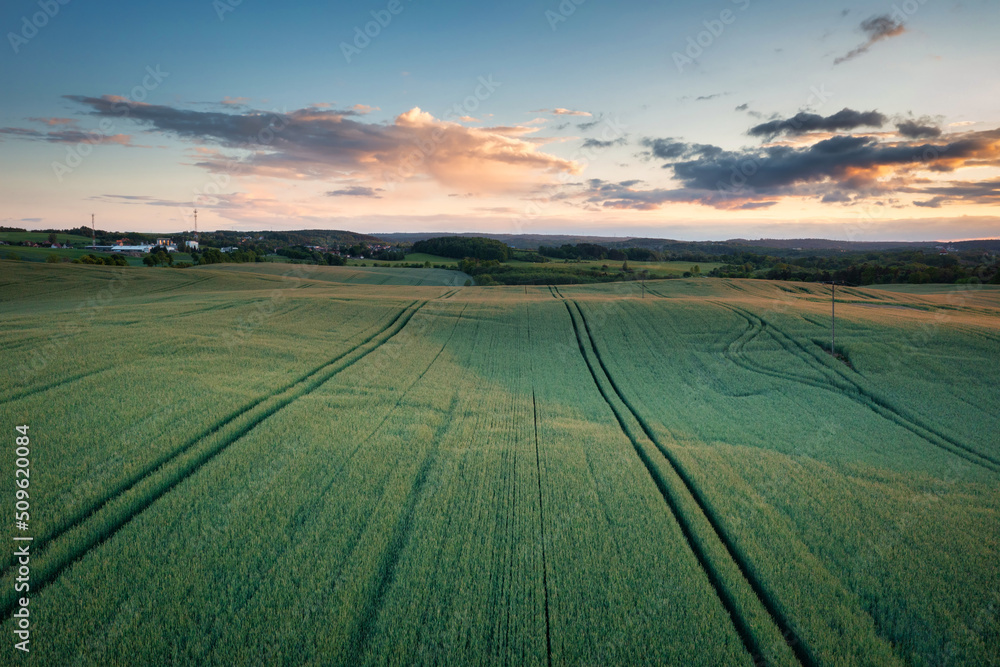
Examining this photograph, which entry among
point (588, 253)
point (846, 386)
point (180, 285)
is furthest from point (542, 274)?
point (846, 386)

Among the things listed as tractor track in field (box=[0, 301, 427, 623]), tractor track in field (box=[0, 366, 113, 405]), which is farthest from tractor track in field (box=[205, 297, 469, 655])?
tractor track in field (box=[0, 366, 113, 405])

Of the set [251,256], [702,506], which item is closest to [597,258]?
[251,256]

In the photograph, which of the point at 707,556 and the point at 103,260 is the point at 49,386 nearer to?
the point at 707,556

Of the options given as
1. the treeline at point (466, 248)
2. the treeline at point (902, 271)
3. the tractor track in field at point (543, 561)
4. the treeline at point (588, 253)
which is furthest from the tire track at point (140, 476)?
the treeline at point (588, 253)

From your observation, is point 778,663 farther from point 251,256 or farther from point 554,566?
point 251,256

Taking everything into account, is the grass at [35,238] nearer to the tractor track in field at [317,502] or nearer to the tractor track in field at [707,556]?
the tractor track in field at [317,502]

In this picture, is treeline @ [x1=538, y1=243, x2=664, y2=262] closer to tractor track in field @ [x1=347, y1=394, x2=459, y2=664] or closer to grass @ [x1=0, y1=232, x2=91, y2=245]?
tractor track in field @ [x1=347, y1=394, x2=459, y2=664]
